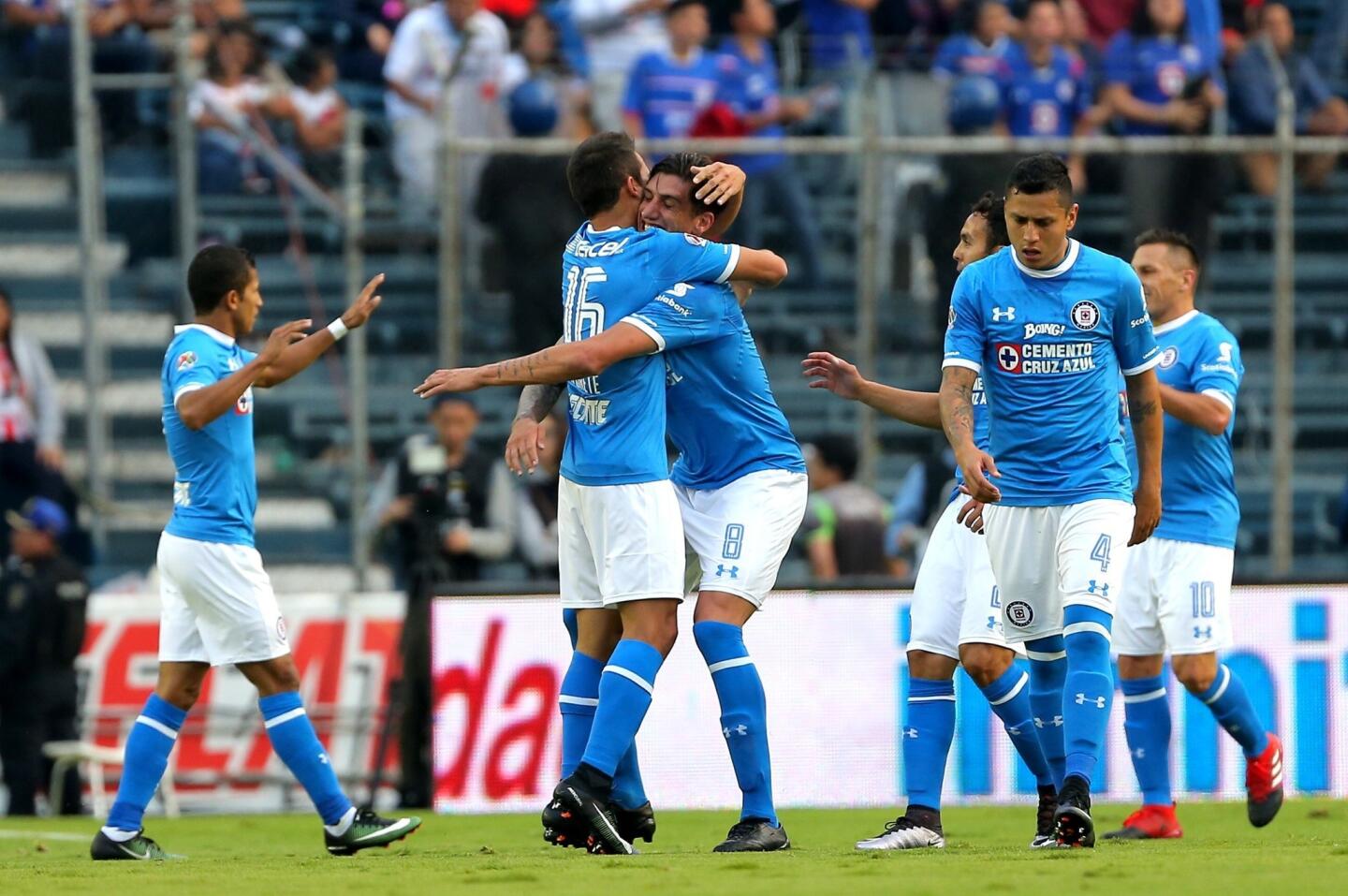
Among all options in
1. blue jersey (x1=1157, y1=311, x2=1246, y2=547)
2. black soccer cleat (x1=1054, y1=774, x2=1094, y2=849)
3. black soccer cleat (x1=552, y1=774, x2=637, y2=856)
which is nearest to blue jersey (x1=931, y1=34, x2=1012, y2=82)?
blue jersey (x1=1157, y1=311, x2=1246, y2=547)

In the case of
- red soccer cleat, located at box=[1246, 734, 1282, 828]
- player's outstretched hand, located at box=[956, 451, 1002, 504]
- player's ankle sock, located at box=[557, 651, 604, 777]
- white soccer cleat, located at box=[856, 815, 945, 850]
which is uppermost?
player's outstretched hand, located at box=[956, 451, 1002, 504]

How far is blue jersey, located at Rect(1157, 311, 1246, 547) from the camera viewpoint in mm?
9523

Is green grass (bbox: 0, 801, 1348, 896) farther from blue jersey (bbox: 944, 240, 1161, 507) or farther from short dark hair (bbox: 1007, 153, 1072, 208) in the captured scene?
short dark hair (bbox: 1007, 153, 1072, 208)

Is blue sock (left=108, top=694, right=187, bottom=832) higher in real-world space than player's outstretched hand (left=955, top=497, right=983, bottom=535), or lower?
lower

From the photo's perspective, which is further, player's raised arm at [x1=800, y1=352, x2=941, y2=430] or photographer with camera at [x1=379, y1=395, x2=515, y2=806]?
photographer with camera at [x1=379, y1=395, x2=515, y2=806]

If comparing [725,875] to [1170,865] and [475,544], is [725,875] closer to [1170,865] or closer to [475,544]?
[1170,865]

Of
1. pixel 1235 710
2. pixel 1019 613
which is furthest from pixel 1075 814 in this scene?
pixel 1235 710

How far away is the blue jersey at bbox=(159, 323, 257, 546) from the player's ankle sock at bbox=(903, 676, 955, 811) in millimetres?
2800

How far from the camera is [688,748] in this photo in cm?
1251

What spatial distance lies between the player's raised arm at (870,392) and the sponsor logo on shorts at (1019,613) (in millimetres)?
736

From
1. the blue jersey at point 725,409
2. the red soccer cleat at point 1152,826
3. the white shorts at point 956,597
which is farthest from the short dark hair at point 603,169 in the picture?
the red soccer cleat at point 1152,826

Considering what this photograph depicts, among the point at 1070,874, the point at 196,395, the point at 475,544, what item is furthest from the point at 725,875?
the point at 475,544

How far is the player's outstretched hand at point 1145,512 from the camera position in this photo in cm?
803

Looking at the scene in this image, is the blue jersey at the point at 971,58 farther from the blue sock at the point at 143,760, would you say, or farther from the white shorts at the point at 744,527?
the blue sock at the point at 143,760
